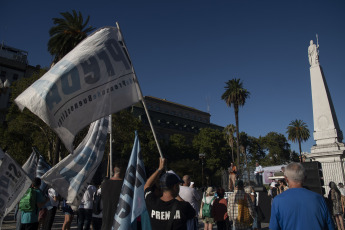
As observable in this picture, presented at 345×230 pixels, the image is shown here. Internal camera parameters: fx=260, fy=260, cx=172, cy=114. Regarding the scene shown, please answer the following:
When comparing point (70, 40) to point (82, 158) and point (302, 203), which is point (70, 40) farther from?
point (302, 203)

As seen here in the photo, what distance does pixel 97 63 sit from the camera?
14.1 feet

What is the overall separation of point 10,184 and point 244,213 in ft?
18.7

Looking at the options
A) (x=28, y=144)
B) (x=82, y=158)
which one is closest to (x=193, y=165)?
(x=28, y=144)

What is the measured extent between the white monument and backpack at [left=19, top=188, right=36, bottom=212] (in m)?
14.5

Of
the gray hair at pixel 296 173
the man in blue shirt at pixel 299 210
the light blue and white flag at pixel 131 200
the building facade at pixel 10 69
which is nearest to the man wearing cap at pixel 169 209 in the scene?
the light blue and white flag at pixel 131 200

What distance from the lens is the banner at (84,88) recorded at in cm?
350

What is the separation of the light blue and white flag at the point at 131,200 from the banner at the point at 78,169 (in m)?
1.91

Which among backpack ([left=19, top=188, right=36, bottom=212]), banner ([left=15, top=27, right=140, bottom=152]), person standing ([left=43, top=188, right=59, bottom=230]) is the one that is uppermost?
banner ([left=15, top=27, right=140, bottom=152])

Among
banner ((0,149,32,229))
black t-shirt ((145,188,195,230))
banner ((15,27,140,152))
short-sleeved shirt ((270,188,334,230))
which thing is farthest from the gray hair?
banner ((0,149,32,229))

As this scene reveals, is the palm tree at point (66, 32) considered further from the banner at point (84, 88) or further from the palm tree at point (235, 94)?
the palm tree at point (235, 94)

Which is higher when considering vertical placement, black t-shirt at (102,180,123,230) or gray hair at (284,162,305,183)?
gray hair at (284,162,305,183)

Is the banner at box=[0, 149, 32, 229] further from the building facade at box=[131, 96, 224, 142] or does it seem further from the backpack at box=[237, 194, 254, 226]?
the building facade at box=[131, 96, 224, 142]

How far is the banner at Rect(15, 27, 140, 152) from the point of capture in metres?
3.50

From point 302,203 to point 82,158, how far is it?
15.1 feet
